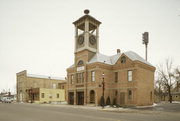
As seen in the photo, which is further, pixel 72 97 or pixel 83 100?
pixel 72 97

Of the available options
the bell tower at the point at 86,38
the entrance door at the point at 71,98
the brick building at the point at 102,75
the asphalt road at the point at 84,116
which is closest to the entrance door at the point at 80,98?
the brick building at the point at 102,75

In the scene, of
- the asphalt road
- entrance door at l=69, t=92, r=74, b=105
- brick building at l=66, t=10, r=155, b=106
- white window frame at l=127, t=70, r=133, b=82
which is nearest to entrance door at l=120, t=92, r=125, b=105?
brick building at l=66, t=10, r=155, b=106

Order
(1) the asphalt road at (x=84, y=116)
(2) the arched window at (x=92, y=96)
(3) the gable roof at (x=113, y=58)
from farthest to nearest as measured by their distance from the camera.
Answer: (2) the arched window at (x=92, y=96)
(3) the gable roof at (x=113, y=58)
(1) the asphalt road at (x=84, y=116)

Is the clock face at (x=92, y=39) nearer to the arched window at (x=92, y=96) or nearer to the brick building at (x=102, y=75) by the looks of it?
the brick building at (x=102, y=75)

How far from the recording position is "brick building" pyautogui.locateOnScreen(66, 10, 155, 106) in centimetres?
3090

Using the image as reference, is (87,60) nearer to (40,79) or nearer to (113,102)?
(113,102)

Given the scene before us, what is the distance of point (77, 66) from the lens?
37406mm

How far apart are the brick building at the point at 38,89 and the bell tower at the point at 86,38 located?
2234cm

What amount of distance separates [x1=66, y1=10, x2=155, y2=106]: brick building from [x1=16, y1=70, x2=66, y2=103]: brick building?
18.3m

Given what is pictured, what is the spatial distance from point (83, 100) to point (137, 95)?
435 inches

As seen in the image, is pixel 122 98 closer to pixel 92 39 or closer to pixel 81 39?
pixel 92 39

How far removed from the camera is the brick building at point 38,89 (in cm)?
5419

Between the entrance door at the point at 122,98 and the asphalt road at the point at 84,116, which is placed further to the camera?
the entrance door at the point at 122,98

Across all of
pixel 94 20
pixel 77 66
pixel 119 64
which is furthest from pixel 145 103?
pixel 94 20
